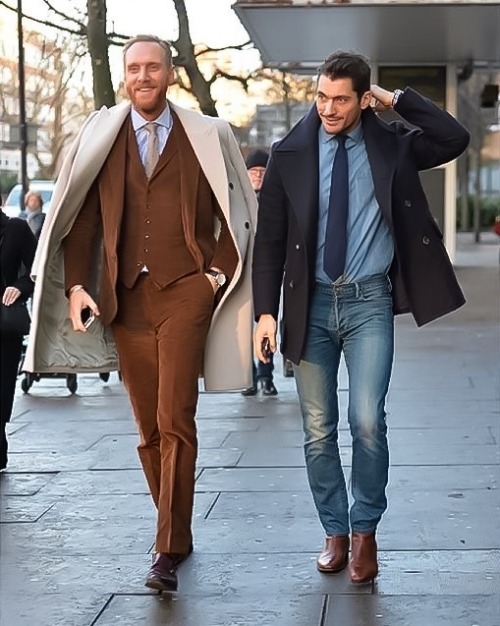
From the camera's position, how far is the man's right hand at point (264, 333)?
5477 mm

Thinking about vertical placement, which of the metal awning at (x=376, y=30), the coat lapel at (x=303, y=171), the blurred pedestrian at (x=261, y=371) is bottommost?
the blurred pedestrian at (x=261, y=371)

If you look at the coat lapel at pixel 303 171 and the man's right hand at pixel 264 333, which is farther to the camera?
the man's right hand at pixel 264 333

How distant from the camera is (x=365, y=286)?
542 cm

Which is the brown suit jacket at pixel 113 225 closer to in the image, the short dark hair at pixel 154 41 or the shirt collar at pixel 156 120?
the shirt collar at pixel 156 120

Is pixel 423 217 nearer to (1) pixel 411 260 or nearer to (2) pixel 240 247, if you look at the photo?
(1) pixel 411 260

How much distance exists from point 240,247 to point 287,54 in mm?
20208

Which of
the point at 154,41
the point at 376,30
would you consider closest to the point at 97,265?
the point at 154,41

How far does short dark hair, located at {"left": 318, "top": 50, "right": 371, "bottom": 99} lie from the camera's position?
5309 millimetres

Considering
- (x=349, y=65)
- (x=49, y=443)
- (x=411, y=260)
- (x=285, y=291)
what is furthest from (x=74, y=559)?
(x=49, y=443)

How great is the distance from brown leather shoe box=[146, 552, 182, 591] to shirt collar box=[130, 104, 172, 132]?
1664mm

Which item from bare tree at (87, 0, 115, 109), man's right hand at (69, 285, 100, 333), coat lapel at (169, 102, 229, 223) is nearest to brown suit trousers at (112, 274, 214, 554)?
man's right hand at (69, 285, 100, 333)

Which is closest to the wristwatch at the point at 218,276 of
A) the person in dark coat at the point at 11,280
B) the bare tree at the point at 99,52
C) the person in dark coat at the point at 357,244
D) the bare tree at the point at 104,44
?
the person in dark coat at the point at 357,244

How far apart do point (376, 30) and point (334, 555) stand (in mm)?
17972

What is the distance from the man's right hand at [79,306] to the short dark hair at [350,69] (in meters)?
1.26
